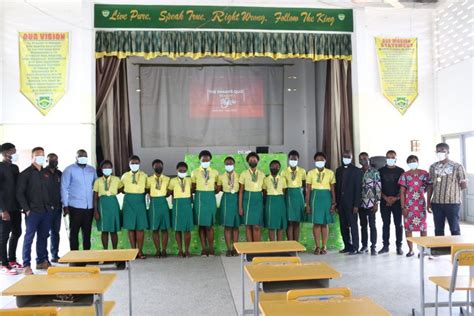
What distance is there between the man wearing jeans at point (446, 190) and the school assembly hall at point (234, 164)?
2 cm

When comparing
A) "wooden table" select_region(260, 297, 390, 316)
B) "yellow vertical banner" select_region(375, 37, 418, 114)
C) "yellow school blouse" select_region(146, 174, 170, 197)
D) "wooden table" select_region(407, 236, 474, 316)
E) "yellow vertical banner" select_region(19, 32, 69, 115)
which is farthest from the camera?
"yellow vertical banner" select_region(375, 37, 418, 114)

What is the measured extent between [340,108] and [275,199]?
2.78 metres

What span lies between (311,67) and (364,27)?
404cm

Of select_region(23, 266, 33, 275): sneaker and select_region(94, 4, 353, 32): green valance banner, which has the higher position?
select_region(94, 4, 353, 32): green valance banner

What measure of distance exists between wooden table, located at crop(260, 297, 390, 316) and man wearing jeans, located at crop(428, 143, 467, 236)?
4.09 metres

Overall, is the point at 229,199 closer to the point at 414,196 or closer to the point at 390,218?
the point at 390,218

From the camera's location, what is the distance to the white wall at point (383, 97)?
7863mm

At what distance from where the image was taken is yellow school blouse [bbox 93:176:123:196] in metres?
6.05

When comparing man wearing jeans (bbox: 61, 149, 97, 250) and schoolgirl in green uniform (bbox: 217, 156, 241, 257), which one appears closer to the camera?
man wearing jeans (bbox: 61, 149, 97, 250)

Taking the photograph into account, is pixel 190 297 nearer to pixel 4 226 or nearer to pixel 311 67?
pixel 4 226

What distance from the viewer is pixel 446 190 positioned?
5.70 m

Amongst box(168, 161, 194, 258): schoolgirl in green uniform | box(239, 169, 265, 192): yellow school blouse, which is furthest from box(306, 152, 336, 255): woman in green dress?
box(168, 161, 194, 258): schoolgirl in green uniform

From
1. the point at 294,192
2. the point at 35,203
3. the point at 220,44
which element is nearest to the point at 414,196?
the point at 294,192

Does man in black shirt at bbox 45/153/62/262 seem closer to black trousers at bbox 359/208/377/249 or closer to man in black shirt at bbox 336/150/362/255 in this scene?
man in black shirt at bbox 336/150/362/255
